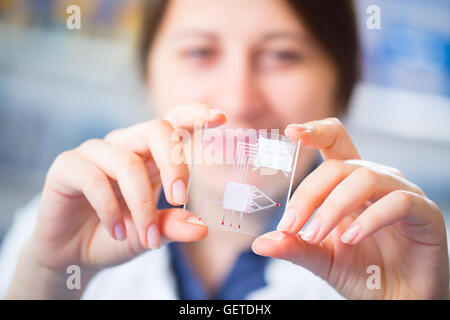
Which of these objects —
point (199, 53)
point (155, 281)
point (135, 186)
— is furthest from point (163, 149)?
point (155, 281)

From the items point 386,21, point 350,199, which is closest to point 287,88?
point 386,21

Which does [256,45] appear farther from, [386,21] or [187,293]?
[187,293]

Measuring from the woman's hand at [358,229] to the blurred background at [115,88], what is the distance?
0.25m

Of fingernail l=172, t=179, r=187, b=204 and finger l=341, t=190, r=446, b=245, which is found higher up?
fingernail l=172, t=179, r=187, b=204

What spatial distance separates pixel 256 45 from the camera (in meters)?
0.81

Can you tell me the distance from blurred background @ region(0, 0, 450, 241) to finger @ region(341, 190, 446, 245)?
260 millimetres

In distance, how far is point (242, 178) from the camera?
582 mm

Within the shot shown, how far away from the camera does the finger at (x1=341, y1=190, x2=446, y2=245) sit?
525 mm

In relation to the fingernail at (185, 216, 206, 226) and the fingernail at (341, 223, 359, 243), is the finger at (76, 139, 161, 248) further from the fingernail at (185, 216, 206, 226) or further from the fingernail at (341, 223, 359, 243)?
the fingernail at (341, 223, 359, 243)

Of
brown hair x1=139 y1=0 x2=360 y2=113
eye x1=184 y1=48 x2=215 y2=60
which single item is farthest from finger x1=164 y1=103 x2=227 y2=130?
brown hair x1=139 y1=0 x2=360 y2=113

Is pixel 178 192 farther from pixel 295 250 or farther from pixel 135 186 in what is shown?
pixel 295 250

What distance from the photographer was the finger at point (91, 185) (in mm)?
581

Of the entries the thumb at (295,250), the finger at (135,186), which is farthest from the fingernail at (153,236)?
the thumb at (295,250)

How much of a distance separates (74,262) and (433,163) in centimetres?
80
